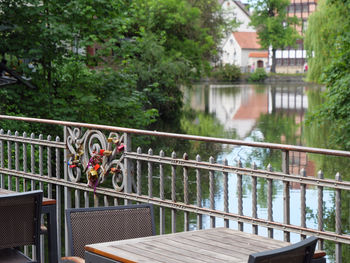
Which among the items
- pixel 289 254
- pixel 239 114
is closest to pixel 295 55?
pixel 239 114

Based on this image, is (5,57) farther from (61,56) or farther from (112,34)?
(112,34)

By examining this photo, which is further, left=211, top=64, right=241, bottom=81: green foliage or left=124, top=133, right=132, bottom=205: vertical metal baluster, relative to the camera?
left=211, top=64, right=241, bottom=81: green foliage

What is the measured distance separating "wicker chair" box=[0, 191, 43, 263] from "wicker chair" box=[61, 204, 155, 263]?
0.25 m

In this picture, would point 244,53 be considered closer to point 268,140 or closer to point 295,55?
point 295,55

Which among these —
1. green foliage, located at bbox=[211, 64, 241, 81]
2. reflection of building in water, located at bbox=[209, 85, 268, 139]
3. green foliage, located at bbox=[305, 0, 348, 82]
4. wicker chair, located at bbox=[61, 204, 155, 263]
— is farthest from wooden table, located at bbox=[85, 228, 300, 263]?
green foliage, located at bbox=[211, 64, 241, 81]

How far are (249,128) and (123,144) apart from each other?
33052 mm

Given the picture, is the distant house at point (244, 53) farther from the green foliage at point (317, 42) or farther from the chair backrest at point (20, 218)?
the chair backrest at point (20, 218)

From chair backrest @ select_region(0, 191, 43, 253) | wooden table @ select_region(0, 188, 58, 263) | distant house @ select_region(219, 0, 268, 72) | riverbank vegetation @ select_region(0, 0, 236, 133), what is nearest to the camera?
chair backrest @ select_region(0, 191, 43, 253)

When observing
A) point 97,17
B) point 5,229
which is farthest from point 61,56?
point 5,229

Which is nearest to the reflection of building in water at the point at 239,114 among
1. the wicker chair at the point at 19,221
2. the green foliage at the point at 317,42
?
the green foliage at the point at 317,42

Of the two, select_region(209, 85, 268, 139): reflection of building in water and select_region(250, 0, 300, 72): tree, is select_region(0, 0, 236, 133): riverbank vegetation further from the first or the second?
select_region(250, 0, 300, 72): tree

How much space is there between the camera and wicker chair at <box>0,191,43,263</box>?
172 inches

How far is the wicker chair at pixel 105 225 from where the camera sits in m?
4.43

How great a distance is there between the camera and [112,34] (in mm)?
17391
